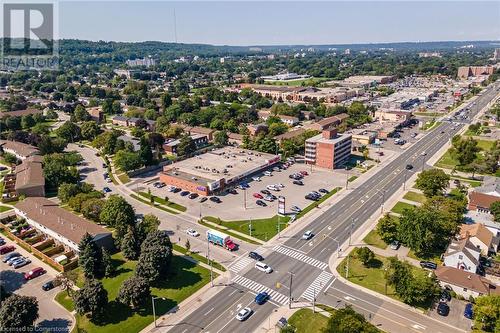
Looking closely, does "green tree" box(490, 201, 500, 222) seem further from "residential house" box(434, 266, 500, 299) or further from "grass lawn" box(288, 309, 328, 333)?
"grass lawn" box(288, 309, 328, 333)

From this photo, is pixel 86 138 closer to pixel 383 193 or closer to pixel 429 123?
pixel 383 193

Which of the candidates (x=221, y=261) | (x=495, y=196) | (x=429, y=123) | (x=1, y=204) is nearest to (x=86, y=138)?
(x=1, y=204)

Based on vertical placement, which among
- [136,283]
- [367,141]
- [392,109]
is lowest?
[136,283]

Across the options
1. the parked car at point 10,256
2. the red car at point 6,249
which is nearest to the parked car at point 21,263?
the parked car at point 10,256

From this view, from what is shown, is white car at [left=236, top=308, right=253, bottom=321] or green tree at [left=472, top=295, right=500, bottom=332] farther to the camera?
white car at [left=236, top=308, right=253, bottom=321]

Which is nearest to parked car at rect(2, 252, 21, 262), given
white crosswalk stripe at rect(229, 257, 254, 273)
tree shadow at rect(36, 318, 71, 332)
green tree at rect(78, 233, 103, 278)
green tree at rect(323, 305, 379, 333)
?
green tree at rect(78, 233, 103, 278)

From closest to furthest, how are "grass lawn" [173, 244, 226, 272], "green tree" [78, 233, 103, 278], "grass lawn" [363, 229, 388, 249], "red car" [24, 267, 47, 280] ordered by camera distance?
"green tree" [78, 233, 103, 278], "red car" [24, 267, 47, 280], "grass lawn" [173, 244, 226, 272], "grass lawn" [363, 229, 388, 249]

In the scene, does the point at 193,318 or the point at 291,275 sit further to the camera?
the point at 291,275

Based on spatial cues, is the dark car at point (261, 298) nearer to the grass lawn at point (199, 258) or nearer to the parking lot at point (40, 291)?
the grass lawn at point (199, 258)
